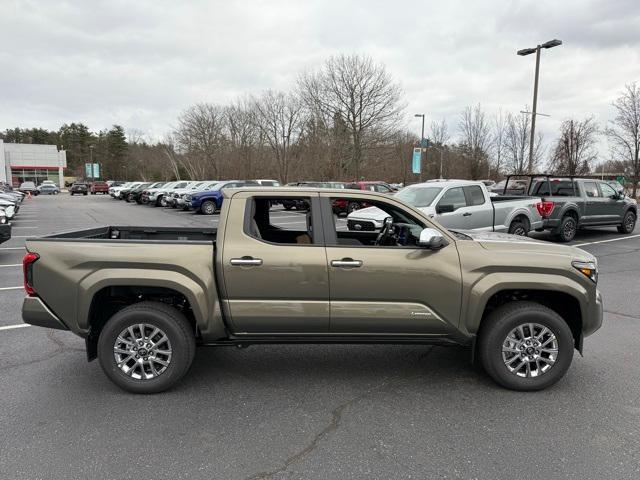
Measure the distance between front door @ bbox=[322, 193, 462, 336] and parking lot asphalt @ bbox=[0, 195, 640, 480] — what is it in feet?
1.99

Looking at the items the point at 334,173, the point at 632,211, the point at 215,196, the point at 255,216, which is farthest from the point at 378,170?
the point at 255,216

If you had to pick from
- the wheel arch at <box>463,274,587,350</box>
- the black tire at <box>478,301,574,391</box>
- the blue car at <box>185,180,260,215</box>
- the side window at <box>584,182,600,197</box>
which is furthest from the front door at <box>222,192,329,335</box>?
the blue car at <box>185,180,260,215</box>

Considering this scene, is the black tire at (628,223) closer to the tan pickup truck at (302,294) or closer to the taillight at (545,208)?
the taillight at (545,208)

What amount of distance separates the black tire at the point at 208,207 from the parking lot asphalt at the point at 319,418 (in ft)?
64.3

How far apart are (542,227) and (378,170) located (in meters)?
28.7

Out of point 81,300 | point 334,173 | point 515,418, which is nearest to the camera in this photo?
point 515,418

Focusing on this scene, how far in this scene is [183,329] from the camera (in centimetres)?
381

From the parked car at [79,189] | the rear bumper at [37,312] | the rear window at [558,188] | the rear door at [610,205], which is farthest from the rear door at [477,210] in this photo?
the parked car at [79,189]

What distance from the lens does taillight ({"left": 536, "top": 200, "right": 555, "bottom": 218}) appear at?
461 inches

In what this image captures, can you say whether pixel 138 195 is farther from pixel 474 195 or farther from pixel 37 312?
pixel 37 312

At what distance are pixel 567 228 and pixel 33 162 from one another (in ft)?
281

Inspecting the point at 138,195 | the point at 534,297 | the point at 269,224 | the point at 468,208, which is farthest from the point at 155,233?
the point at 138,195

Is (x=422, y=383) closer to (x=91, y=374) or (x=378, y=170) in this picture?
(x=91, y=374)

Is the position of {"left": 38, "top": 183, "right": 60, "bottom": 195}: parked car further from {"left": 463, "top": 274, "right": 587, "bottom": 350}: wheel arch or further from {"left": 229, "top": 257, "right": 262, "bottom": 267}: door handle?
{"left": 463, "top": 274, "right": 587, "bottom": 350}: wheel arch
